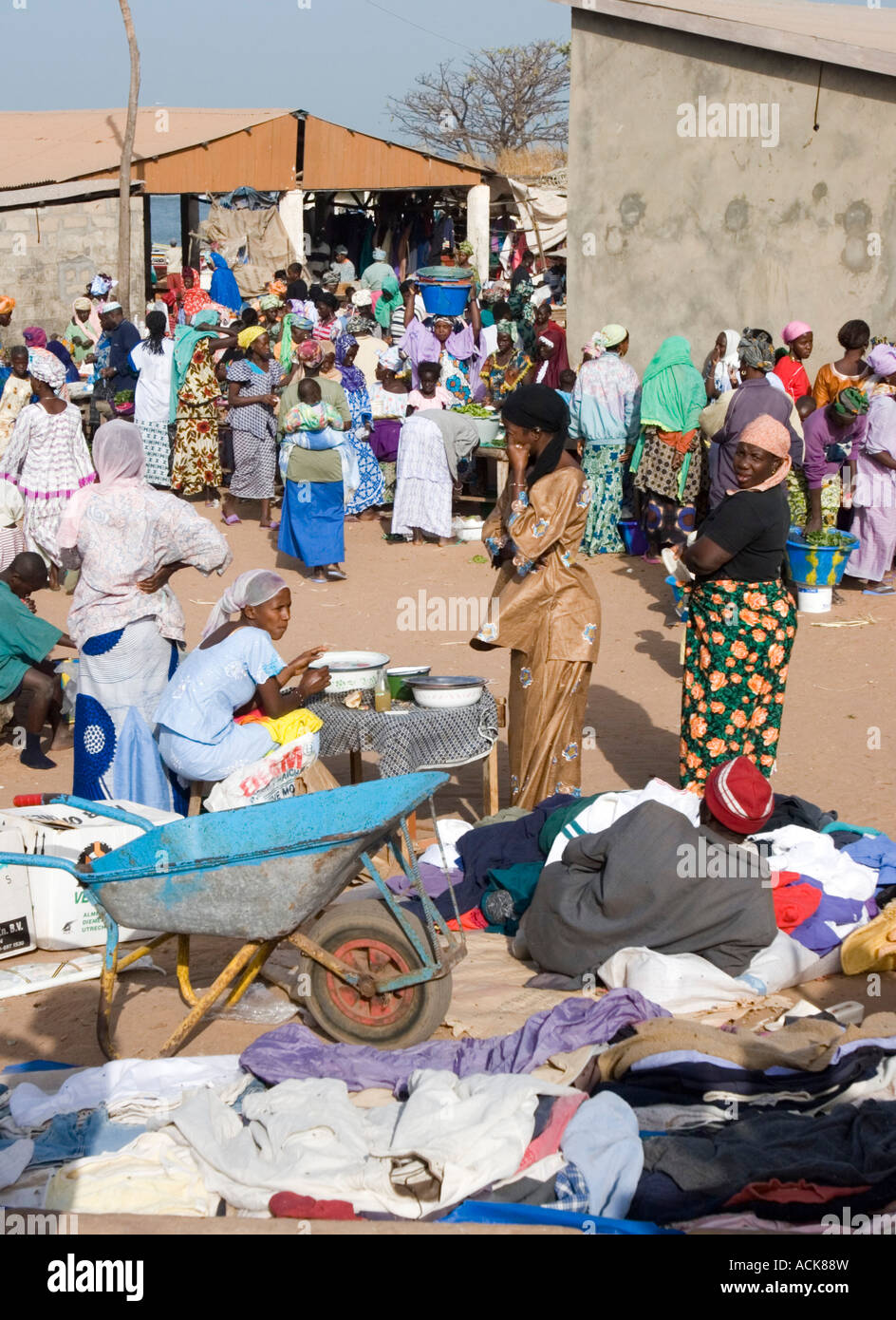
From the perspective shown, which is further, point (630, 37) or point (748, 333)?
point (630, 37)

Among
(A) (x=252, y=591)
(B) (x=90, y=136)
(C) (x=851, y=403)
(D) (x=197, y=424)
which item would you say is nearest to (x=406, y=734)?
(A) (x=252, y=591)

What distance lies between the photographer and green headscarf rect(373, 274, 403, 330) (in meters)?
21.7

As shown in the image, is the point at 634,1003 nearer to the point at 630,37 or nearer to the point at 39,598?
the point at 39,598

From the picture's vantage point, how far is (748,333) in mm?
11273

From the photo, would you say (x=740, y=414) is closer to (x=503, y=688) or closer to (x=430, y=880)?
(x=503, y=688)

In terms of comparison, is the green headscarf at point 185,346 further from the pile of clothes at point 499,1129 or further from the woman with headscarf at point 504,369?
the pile of clothes at point 499,1129

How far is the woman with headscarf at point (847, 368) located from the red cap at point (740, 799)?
6813mm

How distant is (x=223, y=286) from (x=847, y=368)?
13.1 meters

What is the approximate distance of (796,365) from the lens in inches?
449

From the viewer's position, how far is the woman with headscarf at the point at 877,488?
1062 centimetres

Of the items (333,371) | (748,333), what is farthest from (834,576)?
(333,371)

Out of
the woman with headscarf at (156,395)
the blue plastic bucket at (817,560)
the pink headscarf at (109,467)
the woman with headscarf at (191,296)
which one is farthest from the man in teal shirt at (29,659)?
the woman with headscarf at (191,296)
